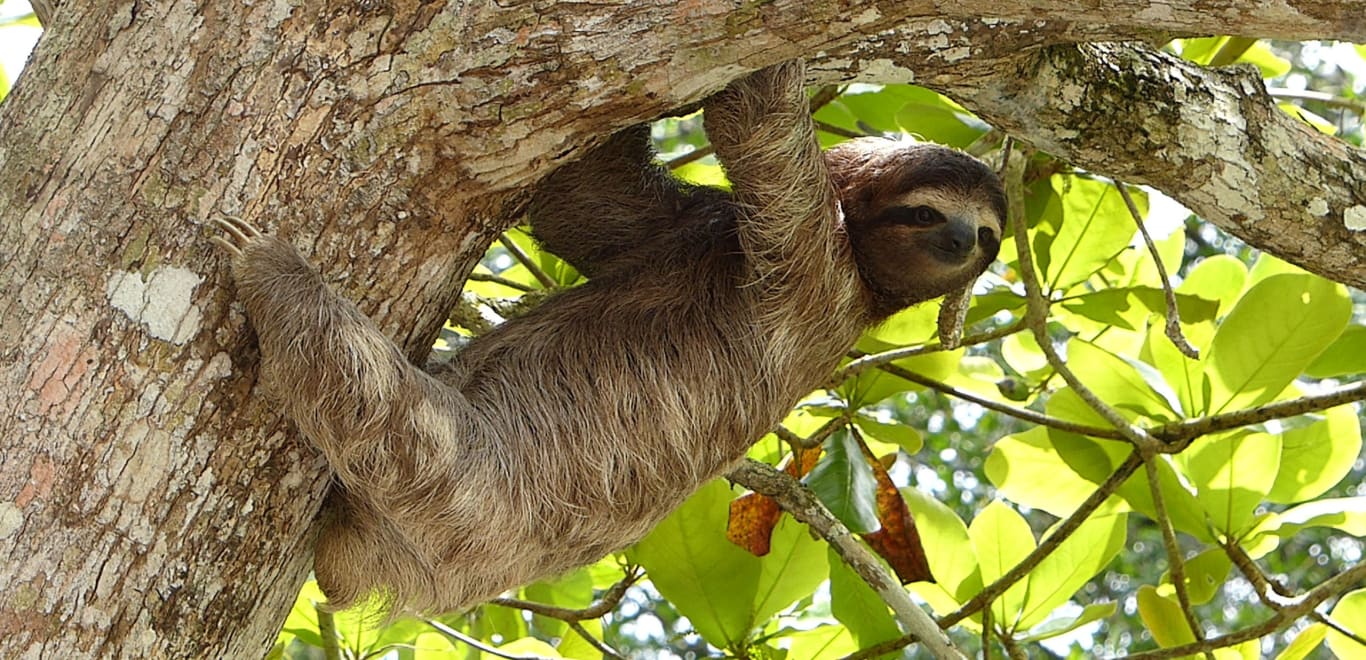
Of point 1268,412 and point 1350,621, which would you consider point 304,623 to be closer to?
point 1268,412

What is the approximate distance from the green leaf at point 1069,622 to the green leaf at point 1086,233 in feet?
4.32

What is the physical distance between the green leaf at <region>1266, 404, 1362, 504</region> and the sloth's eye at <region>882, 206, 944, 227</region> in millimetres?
1960

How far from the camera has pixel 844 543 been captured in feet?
15.1

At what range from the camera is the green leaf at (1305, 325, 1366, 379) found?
5336 millimetres

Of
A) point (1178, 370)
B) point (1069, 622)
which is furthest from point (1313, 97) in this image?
point (1069, 622)

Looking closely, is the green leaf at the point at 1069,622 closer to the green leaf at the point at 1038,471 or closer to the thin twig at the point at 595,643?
the green leaf at the point at 1038,471

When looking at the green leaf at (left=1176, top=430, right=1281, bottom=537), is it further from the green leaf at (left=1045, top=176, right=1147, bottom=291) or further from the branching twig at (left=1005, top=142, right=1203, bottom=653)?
the green leaf at (left=1045, top=176, right=1147, bottom=291)

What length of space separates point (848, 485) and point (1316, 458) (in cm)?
201

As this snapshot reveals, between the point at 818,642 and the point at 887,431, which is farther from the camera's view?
the point at 887,431

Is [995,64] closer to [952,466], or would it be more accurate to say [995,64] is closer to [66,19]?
[66,19]

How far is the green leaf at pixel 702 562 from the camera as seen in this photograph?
16.4 ft

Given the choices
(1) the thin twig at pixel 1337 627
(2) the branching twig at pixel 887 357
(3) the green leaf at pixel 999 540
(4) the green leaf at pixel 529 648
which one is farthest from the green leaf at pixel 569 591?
(1) the thin twig at pixel 1337 627

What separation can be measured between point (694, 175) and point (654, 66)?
2.67 m

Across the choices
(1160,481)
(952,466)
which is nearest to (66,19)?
(1160,481)
